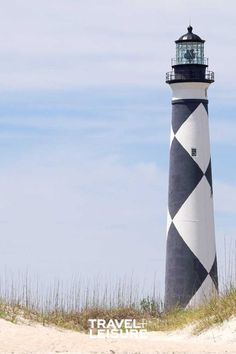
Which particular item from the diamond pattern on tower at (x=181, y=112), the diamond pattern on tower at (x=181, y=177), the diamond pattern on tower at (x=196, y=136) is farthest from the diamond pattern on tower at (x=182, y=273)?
the diamond pattern on tower at (x=181, y=112)

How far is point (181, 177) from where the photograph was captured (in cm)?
1900

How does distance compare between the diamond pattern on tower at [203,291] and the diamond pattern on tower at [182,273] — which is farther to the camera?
the diamond pattern on tower at [182,273]

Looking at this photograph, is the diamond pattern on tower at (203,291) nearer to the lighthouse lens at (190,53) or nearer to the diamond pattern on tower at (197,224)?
the diamond pattern on tower at (197,224)

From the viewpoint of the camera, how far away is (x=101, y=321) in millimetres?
16531

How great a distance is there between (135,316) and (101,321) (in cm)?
122

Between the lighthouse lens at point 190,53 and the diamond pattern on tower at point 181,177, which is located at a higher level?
the lighthouse lens at point 190,53

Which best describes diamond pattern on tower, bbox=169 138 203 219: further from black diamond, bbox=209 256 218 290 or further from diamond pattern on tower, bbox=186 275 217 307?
diamond pattern on tower, bbox=186 275 217 307

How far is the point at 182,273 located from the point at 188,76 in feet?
14.1

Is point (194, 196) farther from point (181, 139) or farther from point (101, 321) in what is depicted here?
point (101, 321)

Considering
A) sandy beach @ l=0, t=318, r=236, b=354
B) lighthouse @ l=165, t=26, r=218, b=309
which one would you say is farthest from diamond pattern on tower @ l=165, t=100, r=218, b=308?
sandy beach @ l=0, t=318, r=236, b=354

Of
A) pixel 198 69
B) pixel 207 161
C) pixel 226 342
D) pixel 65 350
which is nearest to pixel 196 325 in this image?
pixel 226 342

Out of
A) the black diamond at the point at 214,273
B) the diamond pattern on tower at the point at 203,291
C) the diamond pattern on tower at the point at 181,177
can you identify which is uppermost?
the diamond pattern on tower at the point at 181,177

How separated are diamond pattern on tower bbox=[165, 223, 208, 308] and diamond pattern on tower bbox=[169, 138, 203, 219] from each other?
525mm

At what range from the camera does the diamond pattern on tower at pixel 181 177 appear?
18.9 meters
